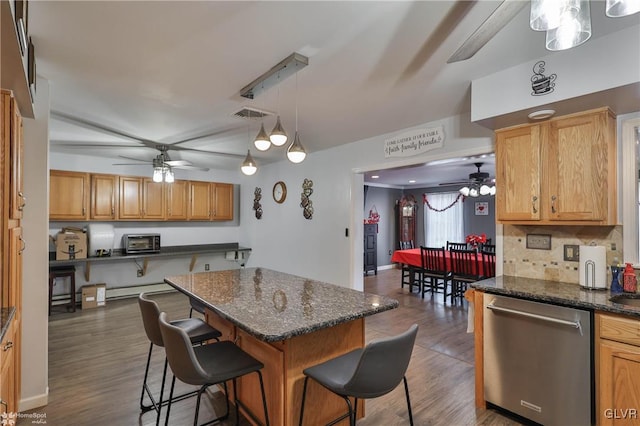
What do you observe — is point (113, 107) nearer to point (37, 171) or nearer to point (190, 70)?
point (37, 171)

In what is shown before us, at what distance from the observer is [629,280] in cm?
205

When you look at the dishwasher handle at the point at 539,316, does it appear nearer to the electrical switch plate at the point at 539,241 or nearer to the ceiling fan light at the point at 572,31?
the electrical switch plate at the point at 539,241

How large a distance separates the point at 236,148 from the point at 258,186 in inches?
64.2

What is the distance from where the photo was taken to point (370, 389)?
1448 mm

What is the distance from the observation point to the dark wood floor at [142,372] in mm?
2207

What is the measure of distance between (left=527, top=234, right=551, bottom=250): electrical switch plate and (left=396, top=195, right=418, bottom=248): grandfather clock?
6.21 metres

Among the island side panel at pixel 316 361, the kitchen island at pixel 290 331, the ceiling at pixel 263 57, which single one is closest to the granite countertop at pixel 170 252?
the ceiling at pixel 263 57

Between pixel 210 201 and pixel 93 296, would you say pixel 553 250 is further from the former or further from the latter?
pixel 93 296

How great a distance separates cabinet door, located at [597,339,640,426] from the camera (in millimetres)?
1704

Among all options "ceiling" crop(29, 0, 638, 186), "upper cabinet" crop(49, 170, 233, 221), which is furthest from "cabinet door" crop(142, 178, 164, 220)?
"ceiling" crop(29, 0, 638, 186)

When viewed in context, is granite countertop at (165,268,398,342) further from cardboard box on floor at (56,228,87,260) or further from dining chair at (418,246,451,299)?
dining chair at (418,246,451,299)

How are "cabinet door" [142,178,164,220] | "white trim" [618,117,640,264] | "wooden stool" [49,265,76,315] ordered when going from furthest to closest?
"cabinet door" [142,178,164,220]
"wooden stool" [49,265,76,315]
"white trim" [618,117,640,264]

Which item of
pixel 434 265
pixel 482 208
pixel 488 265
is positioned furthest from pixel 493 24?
pixel 482 208

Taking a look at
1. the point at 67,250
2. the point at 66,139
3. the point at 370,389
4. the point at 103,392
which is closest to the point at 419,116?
the point at 370,389
